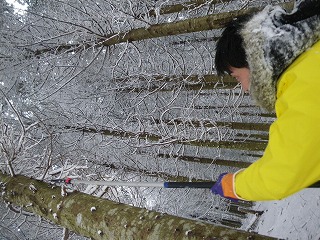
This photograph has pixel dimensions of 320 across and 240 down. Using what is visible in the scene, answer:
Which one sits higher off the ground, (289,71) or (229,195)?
(289,71)

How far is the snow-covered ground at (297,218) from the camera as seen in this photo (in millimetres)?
5781

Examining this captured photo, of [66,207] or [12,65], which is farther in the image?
[12,65]

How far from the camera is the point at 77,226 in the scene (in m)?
3.12

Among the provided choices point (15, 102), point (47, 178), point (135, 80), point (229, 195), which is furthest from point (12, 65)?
point (229, 195)

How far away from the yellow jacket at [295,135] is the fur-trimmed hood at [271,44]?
0.18ft

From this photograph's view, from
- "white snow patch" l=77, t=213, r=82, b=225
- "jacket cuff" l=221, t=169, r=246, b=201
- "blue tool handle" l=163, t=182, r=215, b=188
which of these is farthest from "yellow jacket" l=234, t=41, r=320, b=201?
"white snow patch" l=77, t=213, r=82, b=225

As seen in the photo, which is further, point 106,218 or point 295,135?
point 106,218

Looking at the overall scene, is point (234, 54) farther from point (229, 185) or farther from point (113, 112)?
point (113, 112)

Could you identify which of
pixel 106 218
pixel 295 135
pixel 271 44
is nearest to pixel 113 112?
pixel 106 218

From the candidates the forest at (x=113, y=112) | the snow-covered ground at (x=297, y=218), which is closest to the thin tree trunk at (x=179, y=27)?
the forest at (x=113, y=112)

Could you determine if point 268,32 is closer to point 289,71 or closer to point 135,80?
point 289,71

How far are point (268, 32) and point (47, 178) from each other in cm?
327

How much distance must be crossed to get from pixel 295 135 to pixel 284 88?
13.5 inches

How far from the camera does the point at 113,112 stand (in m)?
10.5
